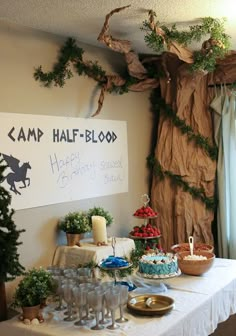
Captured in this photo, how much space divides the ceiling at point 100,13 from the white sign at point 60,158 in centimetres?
55

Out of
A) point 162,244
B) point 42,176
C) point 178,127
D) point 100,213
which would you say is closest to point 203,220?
point 162,244

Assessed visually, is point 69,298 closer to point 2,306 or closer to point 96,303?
point 96,303

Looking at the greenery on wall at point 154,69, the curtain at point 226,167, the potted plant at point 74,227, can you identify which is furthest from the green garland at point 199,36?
the potted plant at point 74,227

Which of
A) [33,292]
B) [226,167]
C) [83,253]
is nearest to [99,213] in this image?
[83,253]

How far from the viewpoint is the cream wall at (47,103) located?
2469mm

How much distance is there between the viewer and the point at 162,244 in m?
3.52

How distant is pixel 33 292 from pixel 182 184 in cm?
173

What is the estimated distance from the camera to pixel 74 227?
2680 mm

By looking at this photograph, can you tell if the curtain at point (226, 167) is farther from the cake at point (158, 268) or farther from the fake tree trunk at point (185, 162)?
the cake at point (158, 268)

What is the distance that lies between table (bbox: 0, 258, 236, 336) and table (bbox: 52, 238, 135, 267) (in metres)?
0.34

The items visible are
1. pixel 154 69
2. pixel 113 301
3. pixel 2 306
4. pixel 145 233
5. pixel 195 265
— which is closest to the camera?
pixel 113 301

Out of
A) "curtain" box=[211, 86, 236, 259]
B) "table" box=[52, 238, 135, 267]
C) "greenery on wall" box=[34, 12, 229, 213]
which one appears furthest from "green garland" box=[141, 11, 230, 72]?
"table" box=[52, 238, 135, 267]

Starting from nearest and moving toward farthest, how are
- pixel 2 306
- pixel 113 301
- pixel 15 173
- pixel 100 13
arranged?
pixel 113 301 → pixel 2 306 → pixel 100 13 → pixel 15 173

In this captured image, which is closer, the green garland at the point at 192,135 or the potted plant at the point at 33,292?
the potted plant at the point at 33,292
